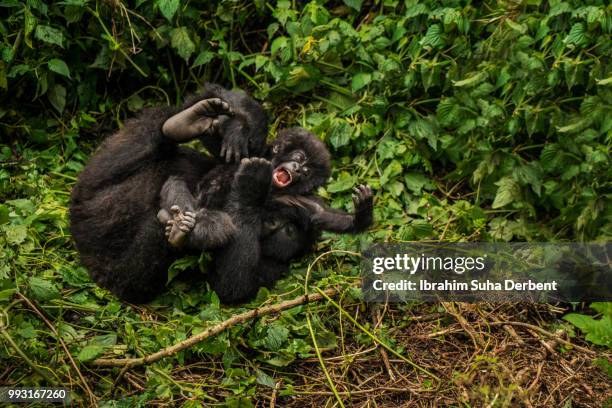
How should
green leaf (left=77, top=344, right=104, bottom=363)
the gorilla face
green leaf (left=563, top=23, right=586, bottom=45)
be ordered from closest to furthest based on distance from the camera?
green leaf (left=77, top=344, right=104, bottom=363)
the gorilla face
green leaf (left=563, top=23, right=586, bottom=45)

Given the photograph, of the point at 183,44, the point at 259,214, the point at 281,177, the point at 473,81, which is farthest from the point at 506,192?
the point at 183,44

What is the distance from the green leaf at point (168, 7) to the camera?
516cm

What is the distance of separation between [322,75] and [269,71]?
378mm

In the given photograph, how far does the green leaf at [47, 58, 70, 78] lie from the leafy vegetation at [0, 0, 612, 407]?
0.01 metres

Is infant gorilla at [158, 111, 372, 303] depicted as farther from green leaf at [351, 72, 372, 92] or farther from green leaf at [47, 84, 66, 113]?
green leaf at [47, 84, 66, 113]

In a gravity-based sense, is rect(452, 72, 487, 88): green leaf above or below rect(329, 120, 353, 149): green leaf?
above

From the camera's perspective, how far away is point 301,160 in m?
4.66

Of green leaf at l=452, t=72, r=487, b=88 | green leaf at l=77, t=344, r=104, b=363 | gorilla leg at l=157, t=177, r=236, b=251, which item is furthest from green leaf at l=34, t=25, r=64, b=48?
green leaf at l=452, t=72, r=487, b=88

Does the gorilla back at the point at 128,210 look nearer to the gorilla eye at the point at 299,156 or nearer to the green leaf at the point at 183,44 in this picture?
the gorilla eye at the point at 299,156

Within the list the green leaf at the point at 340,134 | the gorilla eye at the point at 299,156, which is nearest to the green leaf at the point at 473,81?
the green leaf at the point at 340,134

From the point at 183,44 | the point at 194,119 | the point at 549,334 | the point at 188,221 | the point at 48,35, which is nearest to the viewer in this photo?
the point at 188,221

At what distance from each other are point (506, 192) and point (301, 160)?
4.43 ft

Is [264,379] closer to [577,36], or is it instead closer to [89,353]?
[89,353]

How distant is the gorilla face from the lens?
4.62 m
